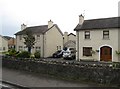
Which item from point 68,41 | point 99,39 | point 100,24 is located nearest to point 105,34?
point 99,39

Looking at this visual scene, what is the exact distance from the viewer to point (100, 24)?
30.9m

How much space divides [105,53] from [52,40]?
1654 centimetres

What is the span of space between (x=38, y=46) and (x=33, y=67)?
963 inches

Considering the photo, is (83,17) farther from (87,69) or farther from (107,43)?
(87,69)

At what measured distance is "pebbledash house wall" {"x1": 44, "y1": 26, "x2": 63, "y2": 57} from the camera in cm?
4197

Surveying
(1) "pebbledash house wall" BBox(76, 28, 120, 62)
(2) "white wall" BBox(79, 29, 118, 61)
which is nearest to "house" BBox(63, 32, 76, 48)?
(1) "pebbledash house wall" BBox(76, 28, 120, 62)

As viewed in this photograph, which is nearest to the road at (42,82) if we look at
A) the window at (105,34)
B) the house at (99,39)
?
the house at (99,39)

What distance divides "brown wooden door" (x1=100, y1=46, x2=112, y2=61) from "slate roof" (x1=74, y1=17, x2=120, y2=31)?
316 cm

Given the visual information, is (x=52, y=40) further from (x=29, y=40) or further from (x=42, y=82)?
(x=42, y=82)

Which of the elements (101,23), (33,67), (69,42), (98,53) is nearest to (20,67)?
(33,67)

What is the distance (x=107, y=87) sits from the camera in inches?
454


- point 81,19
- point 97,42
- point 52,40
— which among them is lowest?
point 97,42

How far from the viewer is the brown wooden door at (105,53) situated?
29.2 meters

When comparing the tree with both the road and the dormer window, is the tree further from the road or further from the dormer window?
the road
